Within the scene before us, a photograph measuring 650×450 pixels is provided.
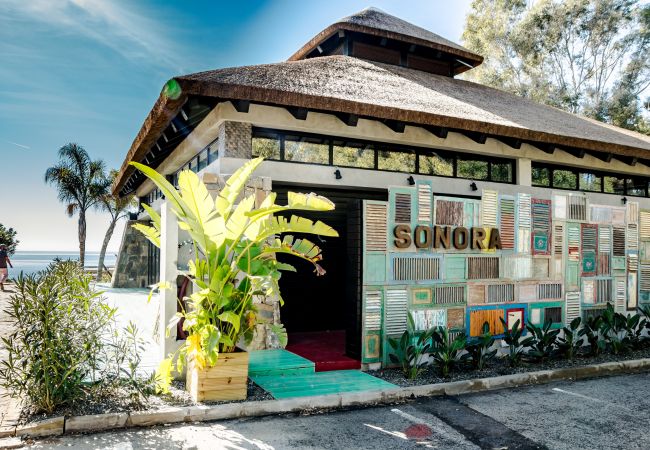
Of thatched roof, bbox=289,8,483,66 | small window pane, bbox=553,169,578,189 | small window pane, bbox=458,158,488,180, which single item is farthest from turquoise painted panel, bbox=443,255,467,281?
thatched roof, bbox=289,8,483,66

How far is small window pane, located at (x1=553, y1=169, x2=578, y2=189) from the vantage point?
10391 mm

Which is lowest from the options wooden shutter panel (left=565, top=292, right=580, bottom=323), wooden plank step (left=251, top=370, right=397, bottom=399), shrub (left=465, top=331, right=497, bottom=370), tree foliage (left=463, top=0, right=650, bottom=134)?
wooden plank step (left=251, top=370, right=397, bottom=399)

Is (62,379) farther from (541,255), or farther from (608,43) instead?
(608,43)

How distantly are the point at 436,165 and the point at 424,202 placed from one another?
1.54 meters

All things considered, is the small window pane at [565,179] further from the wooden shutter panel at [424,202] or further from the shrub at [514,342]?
the wooden shutter panel at [424,202]

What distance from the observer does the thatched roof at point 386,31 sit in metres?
11.7

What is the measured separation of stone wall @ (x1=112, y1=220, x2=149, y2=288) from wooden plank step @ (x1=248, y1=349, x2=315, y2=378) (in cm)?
1307

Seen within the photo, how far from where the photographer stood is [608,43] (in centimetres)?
2575

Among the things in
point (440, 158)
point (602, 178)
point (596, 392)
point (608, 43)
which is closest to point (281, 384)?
point (596, 392)

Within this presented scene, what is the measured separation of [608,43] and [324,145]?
24.7 metres

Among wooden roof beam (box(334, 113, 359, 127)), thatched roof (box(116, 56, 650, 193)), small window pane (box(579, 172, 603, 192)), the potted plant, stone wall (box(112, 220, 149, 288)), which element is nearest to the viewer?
the potted plant

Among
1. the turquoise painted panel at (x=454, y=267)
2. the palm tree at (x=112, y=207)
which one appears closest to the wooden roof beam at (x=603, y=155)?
the turquoise painted panel at (x=454, y=267)

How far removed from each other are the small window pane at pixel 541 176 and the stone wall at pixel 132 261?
14.2 metres

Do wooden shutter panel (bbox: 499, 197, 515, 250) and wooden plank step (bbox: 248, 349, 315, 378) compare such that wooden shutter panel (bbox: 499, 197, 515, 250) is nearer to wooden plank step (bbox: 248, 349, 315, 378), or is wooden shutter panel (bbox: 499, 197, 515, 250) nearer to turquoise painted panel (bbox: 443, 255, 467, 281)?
turquoise painted panel (bbox: 443, 255, 467, 281)
